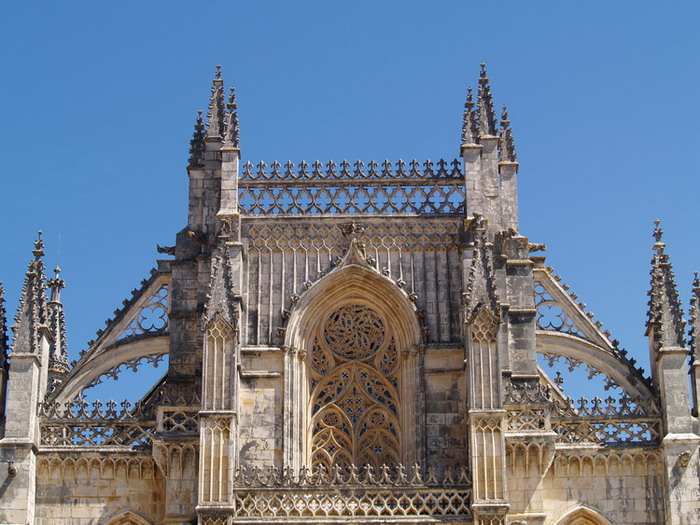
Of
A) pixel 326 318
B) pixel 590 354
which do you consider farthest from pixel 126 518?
pixel 590 354

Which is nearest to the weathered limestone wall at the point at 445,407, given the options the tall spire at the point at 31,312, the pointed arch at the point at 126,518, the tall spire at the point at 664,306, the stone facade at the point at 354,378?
the stone facade at the point at 354,378

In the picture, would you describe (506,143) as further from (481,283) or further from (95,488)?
(95,488)

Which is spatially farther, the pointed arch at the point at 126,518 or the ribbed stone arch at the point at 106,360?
the ribbed stone arch at the point at 106,360

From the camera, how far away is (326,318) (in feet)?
117

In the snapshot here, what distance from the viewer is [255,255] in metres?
36.1

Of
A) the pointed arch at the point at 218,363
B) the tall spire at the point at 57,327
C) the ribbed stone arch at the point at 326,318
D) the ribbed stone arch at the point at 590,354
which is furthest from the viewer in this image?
the tall spire at the point at 57,327

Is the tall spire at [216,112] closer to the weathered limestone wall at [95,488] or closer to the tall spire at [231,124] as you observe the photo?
the tall spire at [231,124]

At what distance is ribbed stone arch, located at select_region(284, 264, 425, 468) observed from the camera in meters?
34.5

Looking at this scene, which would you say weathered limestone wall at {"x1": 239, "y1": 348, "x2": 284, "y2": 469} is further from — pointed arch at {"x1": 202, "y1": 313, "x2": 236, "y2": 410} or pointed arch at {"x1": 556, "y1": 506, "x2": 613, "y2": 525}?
pointed arch at {"x1": 556, "y1": 506, "x2": 613, "y2": 525}

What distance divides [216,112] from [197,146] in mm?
923

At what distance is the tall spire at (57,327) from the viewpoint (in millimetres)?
40438

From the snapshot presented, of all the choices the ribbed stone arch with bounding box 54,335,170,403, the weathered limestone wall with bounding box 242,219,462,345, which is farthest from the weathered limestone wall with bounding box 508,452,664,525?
the ribbed stone arch with bounding box 54,335,170,403

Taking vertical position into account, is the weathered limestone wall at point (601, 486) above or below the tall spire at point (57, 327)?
below

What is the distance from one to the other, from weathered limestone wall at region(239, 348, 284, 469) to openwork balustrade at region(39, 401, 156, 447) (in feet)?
6.48
